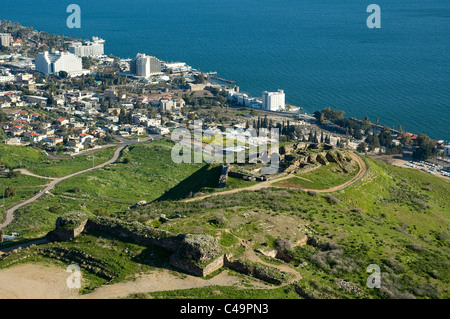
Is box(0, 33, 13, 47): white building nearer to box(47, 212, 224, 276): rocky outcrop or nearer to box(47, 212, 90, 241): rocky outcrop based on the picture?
box(47, 212, 90, 241): rocky outcrop

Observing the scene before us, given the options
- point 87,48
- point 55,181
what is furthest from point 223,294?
point 87,48

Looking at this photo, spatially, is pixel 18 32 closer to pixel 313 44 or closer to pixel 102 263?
pixel 313 44

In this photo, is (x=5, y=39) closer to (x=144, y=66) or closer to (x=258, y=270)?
(x=144, y=66)

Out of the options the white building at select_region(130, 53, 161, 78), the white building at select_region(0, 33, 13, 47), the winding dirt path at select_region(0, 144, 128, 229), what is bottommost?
the winding dirt path at select_region(0, 144, 128, 229)

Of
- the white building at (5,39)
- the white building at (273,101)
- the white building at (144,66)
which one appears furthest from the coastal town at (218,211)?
the white building at (5,39)

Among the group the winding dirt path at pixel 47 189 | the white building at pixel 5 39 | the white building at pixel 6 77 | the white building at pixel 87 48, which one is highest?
the white building at pixel 5 39

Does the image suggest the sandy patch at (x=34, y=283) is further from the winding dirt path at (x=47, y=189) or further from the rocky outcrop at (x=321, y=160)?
the rocky outcrop at (x=321, y=160)

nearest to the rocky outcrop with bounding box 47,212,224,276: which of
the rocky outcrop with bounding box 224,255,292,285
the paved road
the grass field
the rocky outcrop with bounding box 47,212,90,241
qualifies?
the rocky outcrop with bounding box 47,212,90,241
